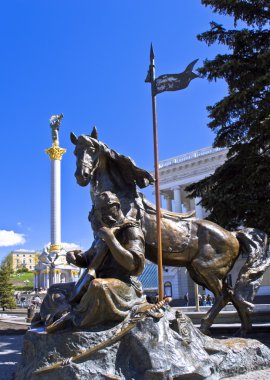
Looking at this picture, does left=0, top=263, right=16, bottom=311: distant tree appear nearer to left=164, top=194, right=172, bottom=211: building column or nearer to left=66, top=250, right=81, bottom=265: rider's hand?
left=164, top=194, right=172, bottom=211: building column

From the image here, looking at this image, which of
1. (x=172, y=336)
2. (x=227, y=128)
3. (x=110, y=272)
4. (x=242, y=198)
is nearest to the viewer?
(x=172, y=336)

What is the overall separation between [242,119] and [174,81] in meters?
7.18

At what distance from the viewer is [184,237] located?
19.9 ft

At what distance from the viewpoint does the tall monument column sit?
4947 cm

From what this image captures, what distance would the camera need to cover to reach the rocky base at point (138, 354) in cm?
407

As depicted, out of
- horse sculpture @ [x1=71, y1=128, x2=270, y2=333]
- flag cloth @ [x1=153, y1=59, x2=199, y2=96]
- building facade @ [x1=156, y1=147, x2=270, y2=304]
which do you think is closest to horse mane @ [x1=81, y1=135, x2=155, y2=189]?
horse sculpture @ [x1=71, y1=128, x2=270, y2=333]

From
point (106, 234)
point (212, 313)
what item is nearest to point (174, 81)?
point (106, 234)

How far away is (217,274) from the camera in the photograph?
6.21 m

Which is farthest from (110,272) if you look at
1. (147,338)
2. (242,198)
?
(242,198)

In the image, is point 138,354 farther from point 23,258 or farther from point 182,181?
point 23,258

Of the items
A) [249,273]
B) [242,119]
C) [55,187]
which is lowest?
[249,273]

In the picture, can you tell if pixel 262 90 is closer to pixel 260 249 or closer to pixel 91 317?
pixel 260 249

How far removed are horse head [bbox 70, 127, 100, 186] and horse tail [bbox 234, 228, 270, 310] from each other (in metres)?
2.53

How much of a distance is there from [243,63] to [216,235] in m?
7.82
